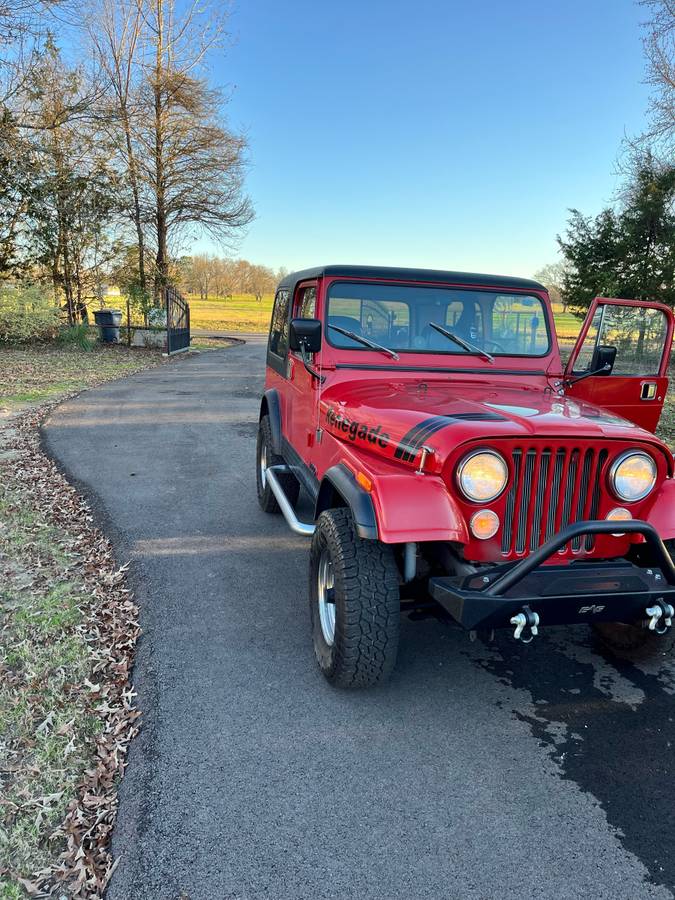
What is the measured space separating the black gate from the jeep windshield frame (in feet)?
51.8

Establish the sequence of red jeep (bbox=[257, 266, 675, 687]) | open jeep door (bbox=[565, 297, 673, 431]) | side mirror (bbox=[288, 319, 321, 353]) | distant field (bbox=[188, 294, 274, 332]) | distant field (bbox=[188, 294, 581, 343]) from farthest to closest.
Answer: distant field (bbox=[188, 294, 274, 332]) < distant field (bbox=[188, 294, 581, 343]) < open jeep door (bbox=[565, 297, 673, 431]) < side mirror (bbox=[288, 319, 321, 353]) < red jeep (bbox=[257, 266, 675, 687])

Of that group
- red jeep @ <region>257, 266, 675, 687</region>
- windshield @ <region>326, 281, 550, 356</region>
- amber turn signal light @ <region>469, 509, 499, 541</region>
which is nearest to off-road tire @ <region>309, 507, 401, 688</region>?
red jeep @ <region>257, 266, 675, 687</region>

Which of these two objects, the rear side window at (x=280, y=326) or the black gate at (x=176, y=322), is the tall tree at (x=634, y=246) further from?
the rear side window at (x=280, y=326)

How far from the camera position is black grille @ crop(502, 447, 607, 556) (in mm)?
2551

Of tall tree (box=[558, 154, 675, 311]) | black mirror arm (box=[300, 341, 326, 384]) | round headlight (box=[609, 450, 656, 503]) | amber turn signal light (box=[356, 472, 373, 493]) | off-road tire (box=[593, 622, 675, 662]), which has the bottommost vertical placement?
off-road tire (box=[593, 622, 675, 662])

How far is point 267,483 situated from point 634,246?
19.1 metres

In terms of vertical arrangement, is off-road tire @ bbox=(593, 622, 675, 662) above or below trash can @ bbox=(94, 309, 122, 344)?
below

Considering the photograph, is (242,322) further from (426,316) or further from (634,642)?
(634,642)

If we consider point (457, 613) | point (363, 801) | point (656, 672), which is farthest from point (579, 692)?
point (363, 801)

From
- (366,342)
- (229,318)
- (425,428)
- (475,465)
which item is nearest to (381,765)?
(475,465)

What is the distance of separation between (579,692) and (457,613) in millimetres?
1107

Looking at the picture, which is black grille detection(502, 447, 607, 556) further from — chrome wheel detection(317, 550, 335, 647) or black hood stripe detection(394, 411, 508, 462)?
chrome wheel detection(317, 550, 335, 647)

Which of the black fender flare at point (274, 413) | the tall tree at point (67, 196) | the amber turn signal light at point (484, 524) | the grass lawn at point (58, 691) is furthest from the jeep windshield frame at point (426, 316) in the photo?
the tall tree at point (67, 196)

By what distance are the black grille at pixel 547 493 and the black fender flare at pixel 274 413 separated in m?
2.57
